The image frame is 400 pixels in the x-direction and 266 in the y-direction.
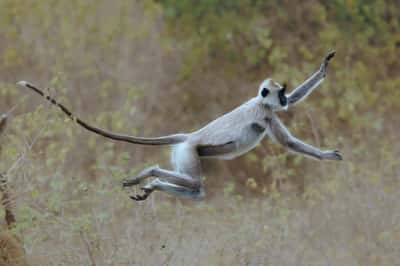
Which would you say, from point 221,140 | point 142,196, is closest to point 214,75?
point 221,140

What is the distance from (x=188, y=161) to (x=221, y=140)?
25cm

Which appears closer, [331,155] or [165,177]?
[165,177]

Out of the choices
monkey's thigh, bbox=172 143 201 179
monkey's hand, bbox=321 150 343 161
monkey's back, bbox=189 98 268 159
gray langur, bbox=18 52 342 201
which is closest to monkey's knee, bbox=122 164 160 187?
gray langur, bbox=18 52 342 201

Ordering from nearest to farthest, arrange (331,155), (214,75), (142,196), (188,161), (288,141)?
1. (142,196)
2. (188,161)
3. (331,155)
4. (288,141)
5. (214,75)

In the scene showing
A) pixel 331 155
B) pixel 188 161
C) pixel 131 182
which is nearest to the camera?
pixel 131 182

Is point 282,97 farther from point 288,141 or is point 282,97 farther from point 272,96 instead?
point 288,141

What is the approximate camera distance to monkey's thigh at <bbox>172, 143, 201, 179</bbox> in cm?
607

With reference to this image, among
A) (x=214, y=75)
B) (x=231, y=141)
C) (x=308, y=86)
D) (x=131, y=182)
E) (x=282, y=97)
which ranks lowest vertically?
(x=131, y=182)

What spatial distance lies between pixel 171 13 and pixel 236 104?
1561 mm

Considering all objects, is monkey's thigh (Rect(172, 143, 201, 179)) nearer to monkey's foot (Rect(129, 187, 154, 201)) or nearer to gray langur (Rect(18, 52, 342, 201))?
gray langur (Rect(18, 52, 342, 201))

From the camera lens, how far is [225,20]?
40.4ft

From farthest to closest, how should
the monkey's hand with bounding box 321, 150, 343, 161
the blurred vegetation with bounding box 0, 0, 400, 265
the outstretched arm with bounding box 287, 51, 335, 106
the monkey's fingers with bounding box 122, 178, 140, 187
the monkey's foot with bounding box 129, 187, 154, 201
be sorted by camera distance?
the blurred vegetation with bounding box 0, 0, 400, 265
the outstretched arm with bounding box 287, 51, 335, 106
the monkey's hand with bounding box 321, 150, 343, 161
the monkey's fingers with bounding box 122, 178, 140, 187
the monkey's foot with bounding box 129, 187, 154, 201

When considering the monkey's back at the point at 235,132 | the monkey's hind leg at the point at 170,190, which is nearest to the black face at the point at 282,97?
the monkey's back at the point at 235,132

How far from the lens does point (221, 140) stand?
6117 mm
